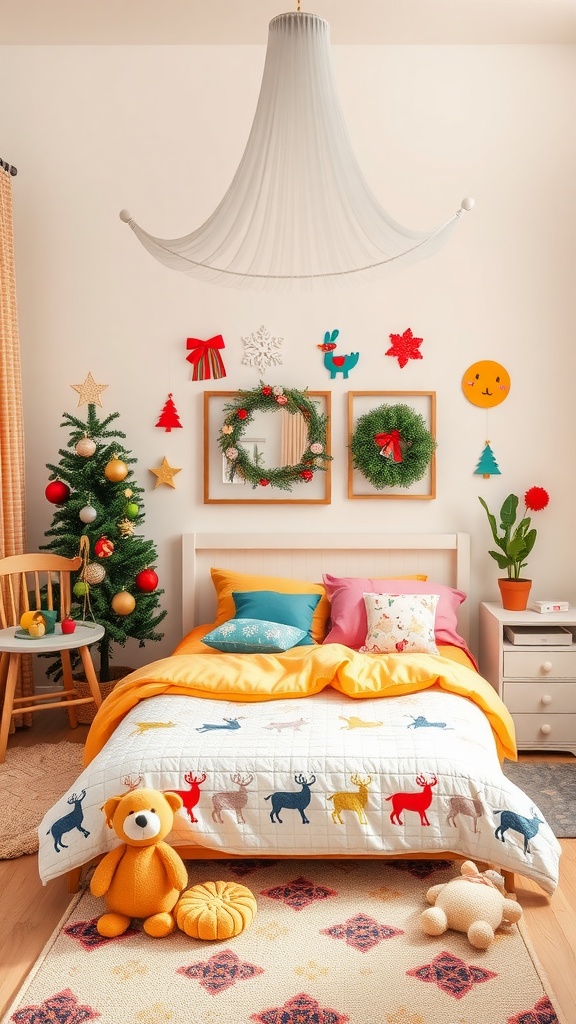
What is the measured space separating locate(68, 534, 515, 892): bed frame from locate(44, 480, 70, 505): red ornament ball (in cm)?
61

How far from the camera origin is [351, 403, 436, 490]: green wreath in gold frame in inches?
166

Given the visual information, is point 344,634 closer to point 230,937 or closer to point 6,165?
point 230,937

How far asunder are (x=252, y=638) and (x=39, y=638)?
950 millimetres

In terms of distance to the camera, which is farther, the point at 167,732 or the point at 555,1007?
the point at 167,732

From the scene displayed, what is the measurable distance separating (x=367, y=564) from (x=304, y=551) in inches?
12.6

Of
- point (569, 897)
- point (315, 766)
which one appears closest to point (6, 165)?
point (315, 766)

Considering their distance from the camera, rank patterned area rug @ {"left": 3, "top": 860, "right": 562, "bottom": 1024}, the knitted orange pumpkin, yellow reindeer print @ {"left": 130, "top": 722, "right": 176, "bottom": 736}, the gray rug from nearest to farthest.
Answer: patterned area rug @ {"left": 3, "top": 860, "right": 562, "bottom": 1024}, the knitted orange pumpkin, yellow reindeer print @ {"left": 130, "top": 722, "right": 176, "bottom": 736}, the gray rug

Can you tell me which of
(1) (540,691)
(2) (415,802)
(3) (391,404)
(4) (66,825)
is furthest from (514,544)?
(4) (66,825)

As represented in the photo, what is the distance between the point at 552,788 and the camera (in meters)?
3.42

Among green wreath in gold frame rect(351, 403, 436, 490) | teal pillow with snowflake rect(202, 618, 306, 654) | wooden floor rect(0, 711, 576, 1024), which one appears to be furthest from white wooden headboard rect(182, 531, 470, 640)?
wooden floor rect(0, 711, 576, 1024)

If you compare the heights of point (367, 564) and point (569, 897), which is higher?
point (367, 564)

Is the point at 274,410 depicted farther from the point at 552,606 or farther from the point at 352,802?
the point at 352,802

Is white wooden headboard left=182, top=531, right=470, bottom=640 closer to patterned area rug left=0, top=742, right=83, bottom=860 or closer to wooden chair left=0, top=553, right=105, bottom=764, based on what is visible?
wooden chair left=0, top=553, right=105, bottom=764

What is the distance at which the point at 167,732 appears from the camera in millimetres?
2770
